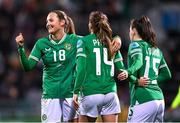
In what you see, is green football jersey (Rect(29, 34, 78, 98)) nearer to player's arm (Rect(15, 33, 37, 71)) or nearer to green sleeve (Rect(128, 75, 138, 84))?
player's arm (Rect(15, 33, 37, 71))

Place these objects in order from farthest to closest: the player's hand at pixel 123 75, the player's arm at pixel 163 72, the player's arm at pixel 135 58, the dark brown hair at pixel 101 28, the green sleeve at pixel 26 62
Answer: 1. the player's arm at pixel 163 72
2. the dark brown hair at pixel 101 28
3. the green sleeve at pixel 26 62
4. the player's arm at pixel 135 58
5. the player's hand at pixel 123 75

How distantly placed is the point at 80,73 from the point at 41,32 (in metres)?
8.84

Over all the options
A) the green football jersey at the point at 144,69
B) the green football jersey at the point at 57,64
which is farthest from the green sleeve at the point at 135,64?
the green football jersey at the point at 57,64

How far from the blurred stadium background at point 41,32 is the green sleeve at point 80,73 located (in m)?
5.73

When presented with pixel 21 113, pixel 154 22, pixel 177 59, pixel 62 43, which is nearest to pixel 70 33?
pixel 62 43

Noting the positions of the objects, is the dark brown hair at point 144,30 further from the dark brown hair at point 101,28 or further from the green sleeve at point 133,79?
the green sleeve at point 133,79

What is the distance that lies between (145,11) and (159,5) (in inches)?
19.5

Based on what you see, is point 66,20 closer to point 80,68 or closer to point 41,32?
point 80,68

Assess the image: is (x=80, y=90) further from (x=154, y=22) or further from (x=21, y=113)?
(x=154, y=22)

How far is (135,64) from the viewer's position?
29.1 ft

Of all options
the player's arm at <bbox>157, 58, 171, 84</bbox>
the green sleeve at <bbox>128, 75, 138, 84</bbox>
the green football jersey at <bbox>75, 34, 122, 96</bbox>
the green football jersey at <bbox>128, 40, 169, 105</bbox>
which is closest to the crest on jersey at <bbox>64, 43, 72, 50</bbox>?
the green football jersey at <bbox>75, 34, 122, 96</bbox>

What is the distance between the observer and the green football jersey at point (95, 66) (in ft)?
29.4

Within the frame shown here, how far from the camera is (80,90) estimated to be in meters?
9.00

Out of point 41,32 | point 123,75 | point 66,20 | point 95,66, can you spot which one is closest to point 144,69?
point 123,75
